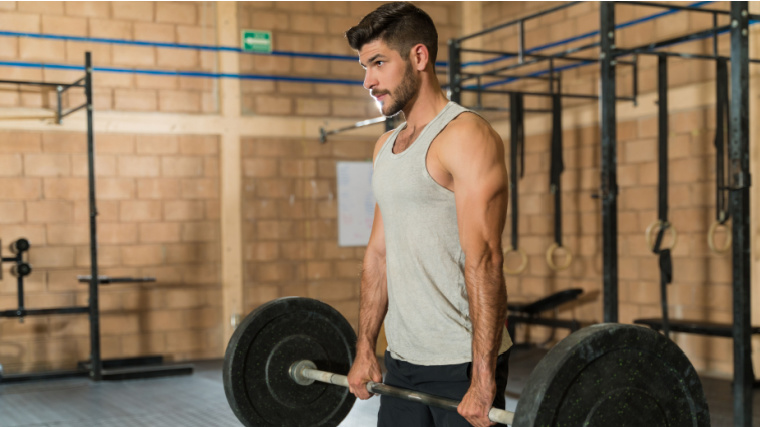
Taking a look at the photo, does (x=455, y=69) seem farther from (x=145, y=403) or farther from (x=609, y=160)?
(x=145, y=403)

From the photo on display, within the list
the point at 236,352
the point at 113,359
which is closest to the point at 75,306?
the point at 113,359

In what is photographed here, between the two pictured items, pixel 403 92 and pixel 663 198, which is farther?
pixel 663 198

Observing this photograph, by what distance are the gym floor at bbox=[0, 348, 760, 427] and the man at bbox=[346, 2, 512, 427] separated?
2480 mm

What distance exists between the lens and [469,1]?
23.4 feet

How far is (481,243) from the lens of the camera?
170 cm

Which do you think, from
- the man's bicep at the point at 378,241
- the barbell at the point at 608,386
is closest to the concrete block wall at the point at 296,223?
the barbell at the point at 608,386

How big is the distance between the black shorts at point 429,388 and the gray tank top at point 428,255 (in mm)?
23

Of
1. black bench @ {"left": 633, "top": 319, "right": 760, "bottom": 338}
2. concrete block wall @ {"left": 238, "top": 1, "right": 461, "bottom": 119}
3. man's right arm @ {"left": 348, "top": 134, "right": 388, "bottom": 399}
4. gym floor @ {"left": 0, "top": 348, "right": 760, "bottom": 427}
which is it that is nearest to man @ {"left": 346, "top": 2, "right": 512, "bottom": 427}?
man's right arm @ {"left": 348, "top": 134, "right": 388, "bottom": 399}

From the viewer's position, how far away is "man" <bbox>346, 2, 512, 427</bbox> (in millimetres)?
1691

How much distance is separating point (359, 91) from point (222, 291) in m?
1.98

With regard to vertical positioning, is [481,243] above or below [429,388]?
above

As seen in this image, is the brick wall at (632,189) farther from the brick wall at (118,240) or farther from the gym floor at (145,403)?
the brick wall at (118,240)

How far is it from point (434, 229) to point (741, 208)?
2.21m

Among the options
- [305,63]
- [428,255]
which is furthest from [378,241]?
[305,63]
